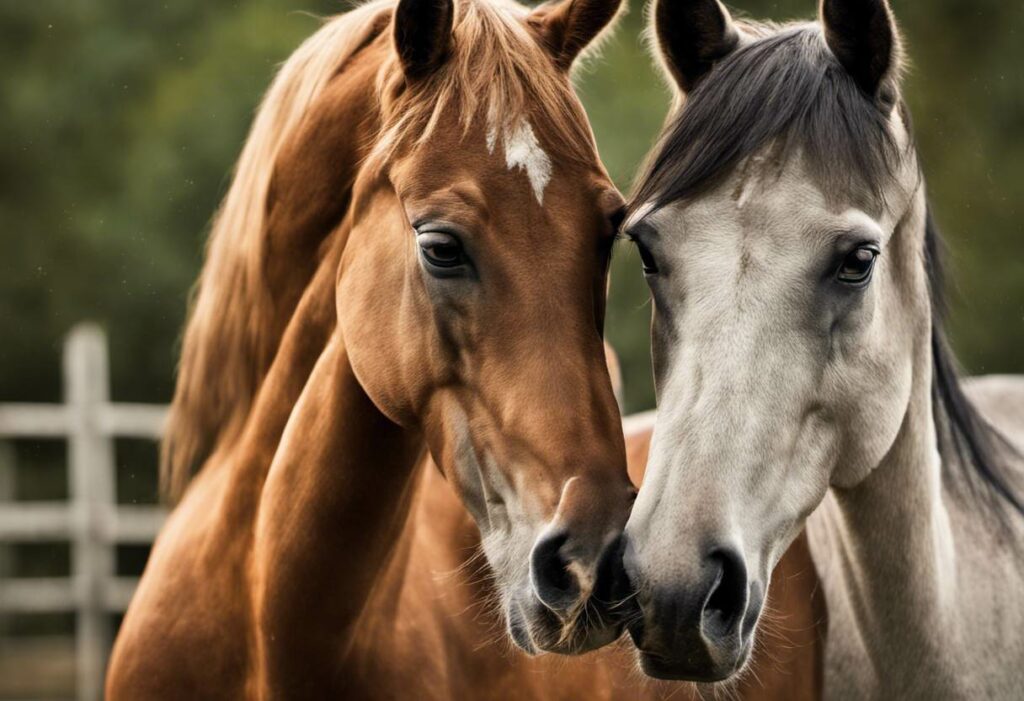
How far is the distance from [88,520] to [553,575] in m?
8.08

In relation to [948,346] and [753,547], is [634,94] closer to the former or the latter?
[948,346]

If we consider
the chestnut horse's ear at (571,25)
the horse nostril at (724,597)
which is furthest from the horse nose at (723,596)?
the chestnut horse's ear at (571,25)

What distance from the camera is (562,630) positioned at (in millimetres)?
2469

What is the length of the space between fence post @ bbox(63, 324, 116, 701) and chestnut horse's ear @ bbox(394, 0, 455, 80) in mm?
7629

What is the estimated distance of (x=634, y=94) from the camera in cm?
1087

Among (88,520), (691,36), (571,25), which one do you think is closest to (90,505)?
(88,520)

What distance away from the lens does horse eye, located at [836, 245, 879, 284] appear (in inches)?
104

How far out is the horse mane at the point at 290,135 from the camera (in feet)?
9.16

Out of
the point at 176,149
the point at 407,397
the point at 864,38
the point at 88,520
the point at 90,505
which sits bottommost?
the point at 88,520

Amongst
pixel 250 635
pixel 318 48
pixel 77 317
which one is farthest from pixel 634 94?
pixel 250 635

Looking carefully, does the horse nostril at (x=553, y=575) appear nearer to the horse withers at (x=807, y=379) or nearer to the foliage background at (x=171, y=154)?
the horse withers at (x=807, y=379)

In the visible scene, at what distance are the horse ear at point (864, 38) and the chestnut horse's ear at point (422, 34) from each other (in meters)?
0.85

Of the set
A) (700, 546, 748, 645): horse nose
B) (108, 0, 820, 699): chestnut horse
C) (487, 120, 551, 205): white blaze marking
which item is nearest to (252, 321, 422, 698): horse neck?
(108, 0, 820, 699): chestnut horse

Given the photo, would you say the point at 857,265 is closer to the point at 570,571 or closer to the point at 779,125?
the point at 779,125
